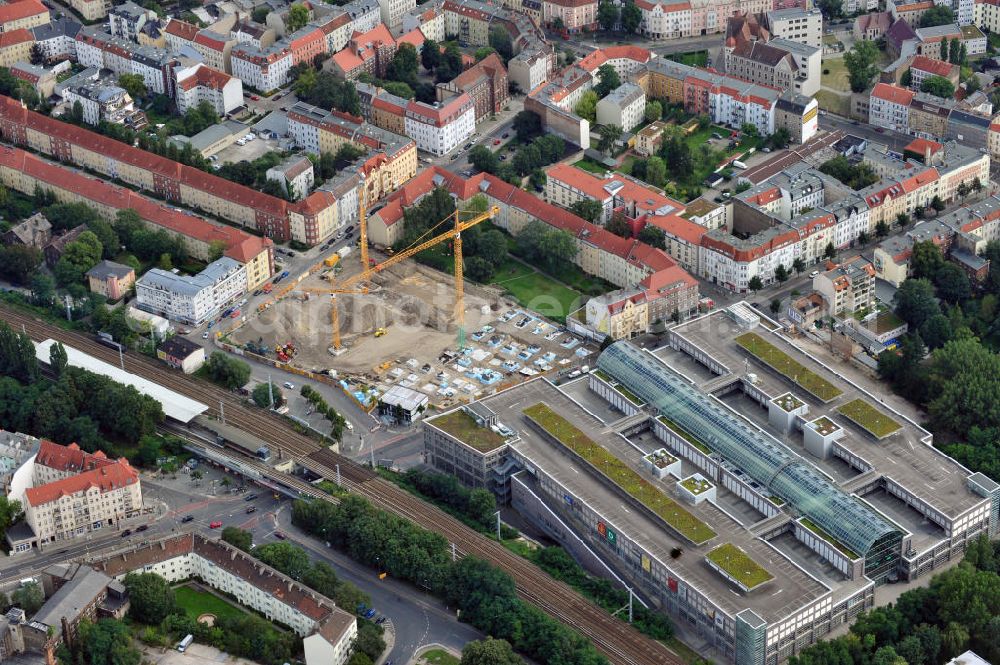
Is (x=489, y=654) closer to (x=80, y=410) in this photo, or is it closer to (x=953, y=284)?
(x=80, y=410)

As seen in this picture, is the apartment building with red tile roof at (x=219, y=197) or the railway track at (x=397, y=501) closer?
the railway track at (x=397, y=501)

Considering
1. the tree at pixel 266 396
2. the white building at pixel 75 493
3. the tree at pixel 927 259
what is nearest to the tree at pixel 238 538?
the white building at pixel 75 493

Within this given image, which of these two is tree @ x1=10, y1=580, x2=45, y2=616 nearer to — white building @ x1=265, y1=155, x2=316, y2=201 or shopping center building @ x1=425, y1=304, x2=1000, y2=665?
shopping center building @ x1=425, y1=304, x2=1000, y2=665

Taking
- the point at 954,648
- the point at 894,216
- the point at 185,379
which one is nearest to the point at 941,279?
the point at 894,216

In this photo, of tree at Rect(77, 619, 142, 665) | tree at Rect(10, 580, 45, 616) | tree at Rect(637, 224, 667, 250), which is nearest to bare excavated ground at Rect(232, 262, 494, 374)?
tree at Rect(637, 224, 667, 250)

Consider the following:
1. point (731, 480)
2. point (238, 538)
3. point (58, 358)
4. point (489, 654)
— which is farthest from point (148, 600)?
point (731, 480)

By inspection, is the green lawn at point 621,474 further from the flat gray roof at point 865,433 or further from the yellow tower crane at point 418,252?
the yellow tower crane at point 418,252
